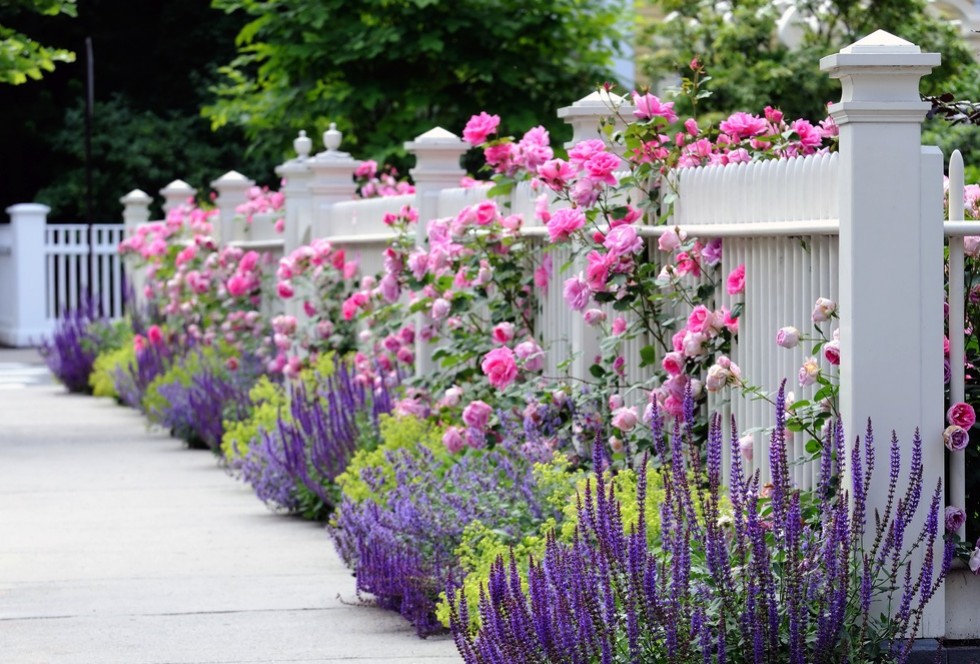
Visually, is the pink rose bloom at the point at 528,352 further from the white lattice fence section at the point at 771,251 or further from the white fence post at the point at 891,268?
the white fence post at the point at 891,268

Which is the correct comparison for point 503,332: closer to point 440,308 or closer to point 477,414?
point 440,308

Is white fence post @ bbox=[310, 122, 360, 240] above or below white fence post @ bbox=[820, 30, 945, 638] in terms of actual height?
above

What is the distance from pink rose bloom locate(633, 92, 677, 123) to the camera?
629 cm

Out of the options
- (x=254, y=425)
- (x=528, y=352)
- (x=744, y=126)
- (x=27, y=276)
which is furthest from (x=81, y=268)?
(x=744, y=126)

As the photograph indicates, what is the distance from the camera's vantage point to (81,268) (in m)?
24.5

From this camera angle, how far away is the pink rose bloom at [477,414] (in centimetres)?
697

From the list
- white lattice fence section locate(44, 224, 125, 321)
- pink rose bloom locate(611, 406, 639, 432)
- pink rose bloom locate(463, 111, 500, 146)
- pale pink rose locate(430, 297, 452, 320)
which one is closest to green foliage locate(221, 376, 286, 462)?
pale pink rose locate(430, 297, 452, 320)

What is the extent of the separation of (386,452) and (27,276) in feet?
60.0

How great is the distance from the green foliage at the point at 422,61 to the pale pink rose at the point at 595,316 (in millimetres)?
9281

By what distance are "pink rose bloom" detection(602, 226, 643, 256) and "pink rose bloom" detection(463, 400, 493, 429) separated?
1.10m

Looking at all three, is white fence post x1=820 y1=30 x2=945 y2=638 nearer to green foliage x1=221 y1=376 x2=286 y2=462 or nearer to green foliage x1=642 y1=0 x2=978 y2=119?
green foliage x1=221 y1=376 x2=286 y2=462

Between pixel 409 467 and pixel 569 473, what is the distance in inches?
27.0

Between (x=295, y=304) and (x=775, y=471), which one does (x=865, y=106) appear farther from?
(x=295, y=304)

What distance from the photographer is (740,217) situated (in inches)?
216
